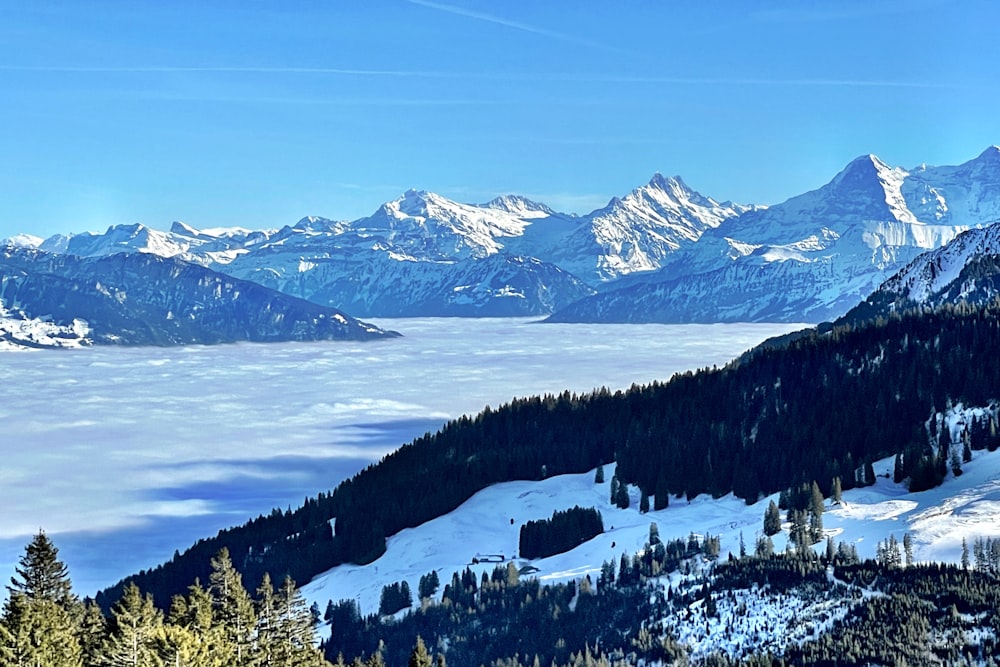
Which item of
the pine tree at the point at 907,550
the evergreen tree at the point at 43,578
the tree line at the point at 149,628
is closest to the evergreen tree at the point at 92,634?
the tree line at the point at 149,628

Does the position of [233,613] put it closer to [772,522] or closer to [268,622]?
[268,622]

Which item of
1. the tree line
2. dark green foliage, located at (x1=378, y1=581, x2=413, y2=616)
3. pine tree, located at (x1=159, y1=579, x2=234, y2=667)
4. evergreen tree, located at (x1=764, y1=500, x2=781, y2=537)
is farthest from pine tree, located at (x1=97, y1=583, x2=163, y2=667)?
evergreen tree, located at (x1=764, y1=500, x2=781, y2=537)

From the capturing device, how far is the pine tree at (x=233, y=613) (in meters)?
75.3

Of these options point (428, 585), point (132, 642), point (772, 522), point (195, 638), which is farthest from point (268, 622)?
point (772, 522)

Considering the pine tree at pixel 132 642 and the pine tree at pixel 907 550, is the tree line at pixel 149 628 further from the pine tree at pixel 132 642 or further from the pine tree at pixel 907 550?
the pine tree at pixel 907 550

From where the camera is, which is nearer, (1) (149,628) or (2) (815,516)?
(1) (149,628)

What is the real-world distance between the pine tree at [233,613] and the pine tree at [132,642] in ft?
23.3

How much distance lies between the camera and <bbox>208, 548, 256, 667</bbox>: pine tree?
247ft

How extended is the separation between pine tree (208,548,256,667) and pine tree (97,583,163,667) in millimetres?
7096

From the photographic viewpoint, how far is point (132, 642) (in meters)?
62.0

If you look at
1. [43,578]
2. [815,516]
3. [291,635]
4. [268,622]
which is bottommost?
[815,516]

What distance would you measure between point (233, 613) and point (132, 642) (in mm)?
15836

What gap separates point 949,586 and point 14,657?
109182 millimetres

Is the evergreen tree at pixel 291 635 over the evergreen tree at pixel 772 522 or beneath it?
over
